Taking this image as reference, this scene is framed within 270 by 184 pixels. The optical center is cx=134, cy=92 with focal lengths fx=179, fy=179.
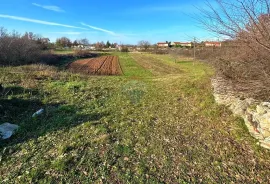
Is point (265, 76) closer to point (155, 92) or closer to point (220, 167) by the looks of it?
point (220, 167)

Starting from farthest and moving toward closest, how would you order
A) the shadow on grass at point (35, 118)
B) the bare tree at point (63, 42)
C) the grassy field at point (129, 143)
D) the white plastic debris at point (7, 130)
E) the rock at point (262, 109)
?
the bare tree at point (63, 42)
the shadow on grass at point (35, 118)
the white plastic debris at point (7, 130)
the rock at point (262, 109)
the grassy field at point (129, 143)

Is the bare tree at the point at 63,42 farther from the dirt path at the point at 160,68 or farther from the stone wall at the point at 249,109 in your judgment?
the stone wall at the point at 249,109

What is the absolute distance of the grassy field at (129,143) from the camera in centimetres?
266

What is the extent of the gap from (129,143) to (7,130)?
281cm

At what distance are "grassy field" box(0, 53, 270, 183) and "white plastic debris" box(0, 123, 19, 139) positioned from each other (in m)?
0.13

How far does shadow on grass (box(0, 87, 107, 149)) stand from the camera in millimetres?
3977

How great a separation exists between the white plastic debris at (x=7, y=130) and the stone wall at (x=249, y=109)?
4991 mm

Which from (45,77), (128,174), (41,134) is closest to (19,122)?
(41,134)

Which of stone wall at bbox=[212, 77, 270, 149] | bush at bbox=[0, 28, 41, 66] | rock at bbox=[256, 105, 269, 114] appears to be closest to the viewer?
stone wall at bbox=[212, 77, 270, 149]

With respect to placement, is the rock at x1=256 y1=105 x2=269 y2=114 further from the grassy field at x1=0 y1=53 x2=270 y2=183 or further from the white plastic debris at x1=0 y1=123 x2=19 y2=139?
the white plastic debris at x1=0 y1=123 x2=19 y2=139

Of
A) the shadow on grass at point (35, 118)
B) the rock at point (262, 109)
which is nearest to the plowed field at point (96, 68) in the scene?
the shadow on grass at point (35, 118)

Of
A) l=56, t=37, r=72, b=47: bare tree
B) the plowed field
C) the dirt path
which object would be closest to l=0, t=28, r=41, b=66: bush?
the plowed field

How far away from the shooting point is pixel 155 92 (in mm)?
7184

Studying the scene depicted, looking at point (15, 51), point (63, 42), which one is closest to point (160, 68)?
point (15, 51)
